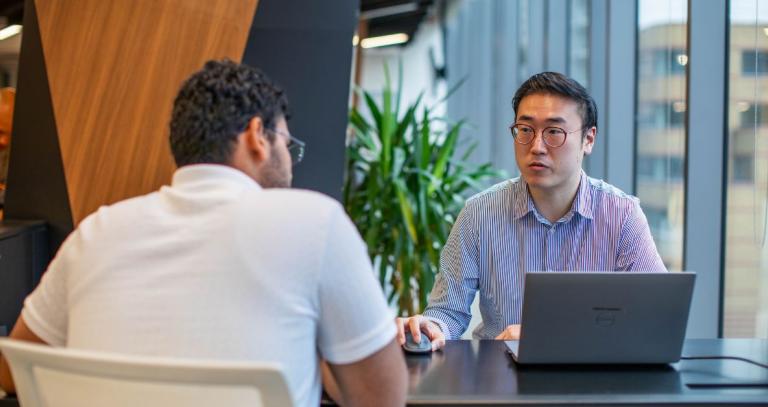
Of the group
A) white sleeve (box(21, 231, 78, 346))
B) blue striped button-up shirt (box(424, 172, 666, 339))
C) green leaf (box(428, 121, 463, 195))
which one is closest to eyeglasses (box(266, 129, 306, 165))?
white sleeve (box(21, 231, 78, 346))

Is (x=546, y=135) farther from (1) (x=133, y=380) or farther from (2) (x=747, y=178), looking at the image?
(1) (x=133, y=380)

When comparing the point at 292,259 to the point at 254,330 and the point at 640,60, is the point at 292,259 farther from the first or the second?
the point at 640,60

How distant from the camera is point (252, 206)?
4.35 ft

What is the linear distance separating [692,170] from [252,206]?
2.29 meters

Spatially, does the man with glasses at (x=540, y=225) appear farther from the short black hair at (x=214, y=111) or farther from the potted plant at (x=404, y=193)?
the potted plant at (x=404, y=193)

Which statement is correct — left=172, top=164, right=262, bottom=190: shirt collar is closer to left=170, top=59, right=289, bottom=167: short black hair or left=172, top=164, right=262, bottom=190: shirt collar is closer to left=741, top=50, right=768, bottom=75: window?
left=170, top=59, right=289, bottom=167: short black hair

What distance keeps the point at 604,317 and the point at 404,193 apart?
3237mm

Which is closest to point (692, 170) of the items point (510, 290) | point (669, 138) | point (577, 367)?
point (669, 138)

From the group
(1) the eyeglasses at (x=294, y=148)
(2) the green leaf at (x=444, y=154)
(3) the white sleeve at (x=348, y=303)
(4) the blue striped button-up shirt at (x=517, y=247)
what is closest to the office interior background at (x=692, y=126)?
(4) the blue striped button-up shirt at (x=517, y=247)

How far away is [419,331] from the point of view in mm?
2041

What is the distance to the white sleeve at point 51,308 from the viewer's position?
4.75 feet

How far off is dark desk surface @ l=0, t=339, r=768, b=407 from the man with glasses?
51 cm

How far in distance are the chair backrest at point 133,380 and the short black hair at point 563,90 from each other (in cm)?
158

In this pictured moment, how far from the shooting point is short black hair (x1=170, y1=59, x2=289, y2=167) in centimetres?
144
